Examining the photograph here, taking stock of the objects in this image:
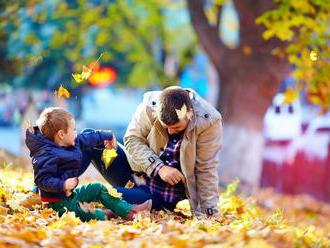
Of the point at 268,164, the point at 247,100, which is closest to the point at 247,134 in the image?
the point at 247,100

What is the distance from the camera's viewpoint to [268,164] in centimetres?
2427

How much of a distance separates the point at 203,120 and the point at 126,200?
3.08 ft

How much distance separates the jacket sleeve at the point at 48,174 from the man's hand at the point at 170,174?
97 cm

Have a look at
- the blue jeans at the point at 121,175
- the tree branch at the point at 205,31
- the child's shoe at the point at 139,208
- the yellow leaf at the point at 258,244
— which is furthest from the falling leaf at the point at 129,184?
the tree branch at the point at 205,31

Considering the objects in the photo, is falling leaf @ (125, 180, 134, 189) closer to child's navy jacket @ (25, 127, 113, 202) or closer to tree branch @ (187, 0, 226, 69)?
child's navy jacket @ (25, 127, 113, 202)

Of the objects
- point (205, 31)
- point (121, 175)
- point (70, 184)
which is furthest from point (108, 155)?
point (205, 31)

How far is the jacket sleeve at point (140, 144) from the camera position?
302 inches

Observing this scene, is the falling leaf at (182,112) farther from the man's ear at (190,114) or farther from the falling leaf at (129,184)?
the falling leaf at (129,184)

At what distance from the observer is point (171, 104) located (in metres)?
7.13

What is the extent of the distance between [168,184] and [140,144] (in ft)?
1.40

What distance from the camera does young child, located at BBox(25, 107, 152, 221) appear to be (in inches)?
275

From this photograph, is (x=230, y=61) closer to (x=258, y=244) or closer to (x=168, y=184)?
(x=168, y=184)

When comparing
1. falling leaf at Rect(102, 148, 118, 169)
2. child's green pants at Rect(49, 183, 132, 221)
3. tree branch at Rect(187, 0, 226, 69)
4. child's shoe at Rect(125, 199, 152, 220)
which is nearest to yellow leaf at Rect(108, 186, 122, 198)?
child's green pants at Rect(49, 183, 132, 221)

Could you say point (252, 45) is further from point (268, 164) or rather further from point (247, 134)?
point (268, 164)
